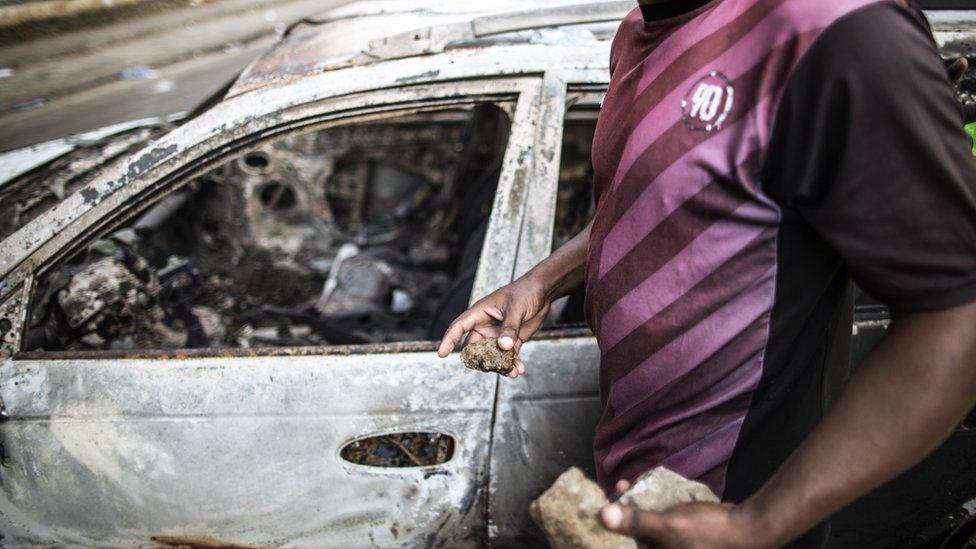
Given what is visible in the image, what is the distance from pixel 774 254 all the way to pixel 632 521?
398 millimetres

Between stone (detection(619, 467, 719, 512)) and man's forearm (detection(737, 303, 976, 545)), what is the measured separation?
0.19ft

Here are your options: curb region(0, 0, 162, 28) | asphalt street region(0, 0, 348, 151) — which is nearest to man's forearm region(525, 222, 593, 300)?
asphalt street region(0, 0, 348, 151)

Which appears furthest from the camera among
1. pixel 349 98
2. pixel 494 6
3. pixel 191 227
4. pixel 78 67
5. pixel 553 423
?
pixel 78 67

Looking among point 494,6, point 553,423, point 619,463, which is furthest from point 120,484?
point 494,6

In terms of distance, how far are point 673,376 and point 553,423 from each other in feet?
2.32

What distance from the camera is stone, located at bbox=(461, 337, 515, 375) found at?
4.01 feet

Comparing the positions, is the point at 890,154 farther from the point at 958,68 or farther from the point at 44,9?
the point at 44,9

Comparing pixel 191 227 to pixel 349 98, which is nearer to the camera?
pixel 349 98

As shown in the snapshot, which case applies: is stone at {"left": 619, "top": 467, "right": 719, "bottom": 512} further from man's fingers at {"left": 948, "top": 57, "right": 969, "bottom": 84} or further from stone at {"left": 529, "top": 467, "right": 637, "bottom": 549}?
man's fingers at {"left": 948, "top": 57, "right": 969, "bottom": 84}

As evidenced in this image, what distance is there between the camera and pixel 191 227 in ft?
11.3

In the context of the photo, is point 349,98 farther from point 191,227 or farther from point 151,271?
point 191,227

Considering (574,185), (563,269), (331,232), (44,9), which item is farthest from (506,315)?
(44,9)

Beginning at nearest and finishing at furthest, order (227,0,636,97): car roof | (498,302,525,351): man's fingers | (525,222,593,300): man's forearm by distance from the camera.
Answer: (498,302,525,351): man's fingers
(525,222,593,300): man's forearm
(227,0,636,97): car roof

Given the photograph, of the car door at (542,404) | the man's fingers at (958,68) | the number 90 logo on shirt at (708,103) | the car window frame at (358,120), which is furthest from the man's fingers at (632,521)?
the man's fingers at (958,68)
